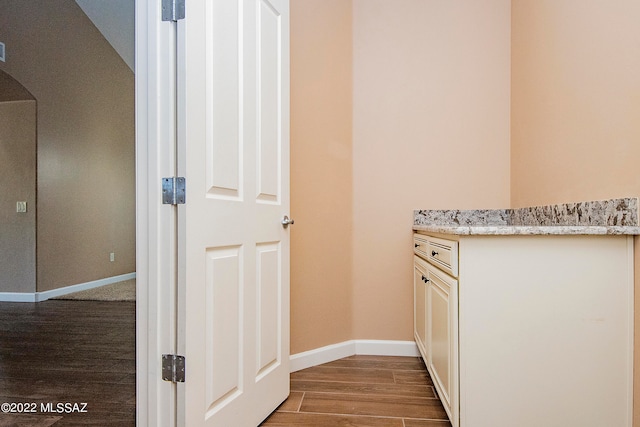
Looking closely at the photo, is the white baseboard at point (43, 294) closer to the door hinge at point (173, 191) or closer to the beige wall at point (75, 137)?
the beige wall at point (75, 137)

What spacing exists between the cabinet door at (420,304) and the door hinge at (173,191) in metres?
1.33

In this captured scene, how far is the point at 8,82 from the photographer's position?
4.39 m

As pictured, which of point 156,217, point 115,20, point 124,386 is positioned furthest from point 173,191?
point 115,20

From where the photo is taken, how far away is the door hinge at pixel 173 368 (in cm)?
139

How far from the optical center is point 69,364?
249 centimetres

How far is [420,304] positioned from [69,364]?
2.13 m

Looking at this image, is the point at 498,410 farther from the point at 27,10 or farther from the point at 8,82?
the point at 27,10

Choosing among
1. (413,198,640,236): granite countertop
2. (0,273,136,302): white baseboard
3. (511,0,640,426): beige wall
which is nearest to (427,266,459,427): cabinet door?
(413,198,640,236): granite countertop

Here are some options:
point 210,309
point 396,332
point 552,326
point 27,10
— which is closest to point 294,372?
point 396,332

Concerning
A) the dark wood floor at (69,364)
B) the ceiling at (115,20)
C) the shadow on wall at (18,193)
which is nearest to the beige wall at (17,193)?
the shadow on wall at (18,193)

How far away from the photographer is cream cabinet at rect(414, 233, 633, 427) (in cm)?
138

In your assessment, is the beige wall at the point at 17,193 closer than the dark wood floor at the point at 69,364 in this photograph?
No

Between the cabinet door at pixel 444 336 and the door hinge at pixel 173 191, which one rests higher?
the door hinge at pixel 173 191

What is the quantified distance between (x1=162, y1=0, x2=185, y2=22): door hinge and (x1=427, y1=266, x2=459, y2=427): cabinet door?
135 centimetres
